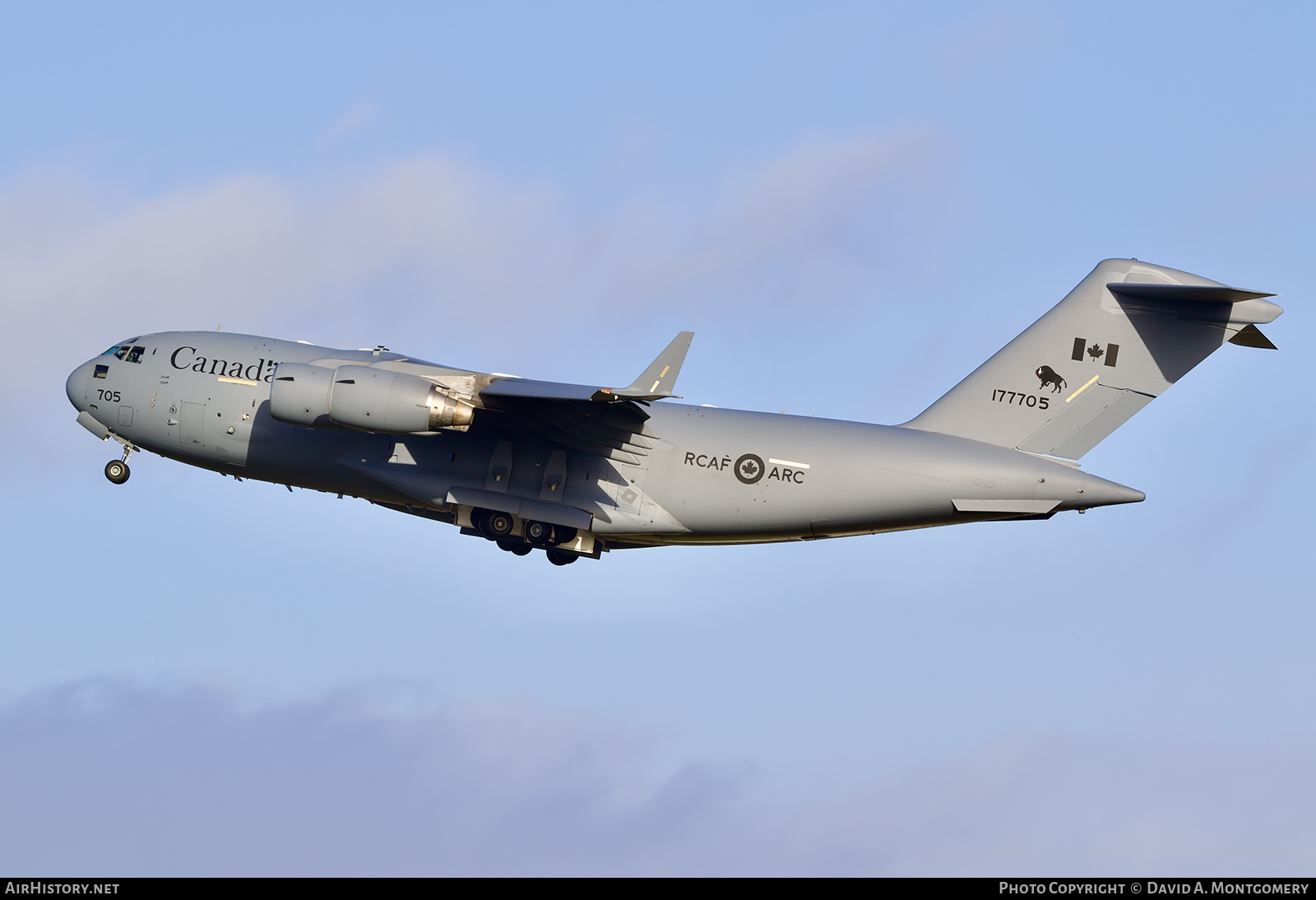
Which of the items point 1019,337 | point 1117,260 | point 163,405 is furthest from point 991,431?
point 163,405

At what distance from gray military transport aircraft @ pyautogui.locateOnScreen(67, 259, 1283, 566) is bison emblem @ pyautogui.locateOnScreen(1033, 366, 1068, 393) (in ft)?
0.08

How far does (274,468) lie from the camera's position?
2092 cm

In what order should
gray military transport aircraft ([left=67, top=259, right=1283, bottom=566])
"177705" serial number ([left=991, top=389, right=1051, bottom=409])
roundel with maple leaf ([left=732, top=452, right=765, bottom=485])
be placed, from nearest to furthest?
gray military transport aircraft ([left=67, top=259, right=1283, bottom=566]) < roundel with maple leaf ([left=732, top=452, right=765, bottom=485]) < "177705" serial number ([left=991, top=389, right=1051, bottom=409])

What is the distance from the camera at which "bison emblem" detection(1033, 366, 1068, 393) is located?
2025 centimetres

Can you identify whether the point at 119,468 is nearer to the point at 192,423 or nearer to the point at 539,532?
the point at 192,423

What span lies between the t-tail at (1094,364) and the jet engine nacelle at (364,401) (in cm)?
617

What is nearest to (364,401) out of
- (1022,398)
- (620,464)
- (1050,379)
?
(620,464)

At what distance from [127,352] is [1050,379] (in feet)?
39.9

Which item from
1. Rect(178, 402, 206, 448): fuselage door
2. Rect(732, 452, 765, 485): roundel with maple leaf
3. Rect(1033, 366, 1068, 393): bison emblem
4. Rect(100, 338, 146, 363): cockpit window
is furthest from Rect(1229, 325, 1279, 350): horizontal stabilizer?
Rect(100, 338, 146, 363): cockpit window

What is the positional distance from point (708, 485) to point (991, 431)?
11.9 ft

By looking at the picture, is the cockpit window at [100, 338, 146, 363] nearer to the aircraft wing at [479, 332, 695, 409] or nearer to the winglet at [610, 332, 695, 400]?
the aircraft wing at [479, 332, 695, 409]
